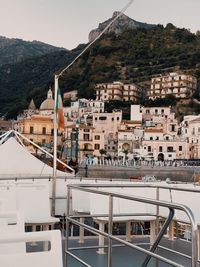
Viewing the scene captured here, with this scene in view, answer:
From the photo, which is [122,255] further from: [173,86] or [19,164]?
[173,86]

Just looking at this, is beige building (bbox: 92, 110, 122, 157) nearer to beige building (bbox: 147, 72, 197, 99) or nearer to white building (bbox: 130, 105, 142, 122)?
white building (bbox: 130, 105, 142, 122)

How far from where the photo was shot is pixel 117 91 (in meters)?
126

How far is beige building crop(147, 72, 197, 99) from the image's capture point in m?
124

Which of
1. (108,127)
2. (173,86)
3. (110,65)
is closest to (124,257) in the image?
(108,127)

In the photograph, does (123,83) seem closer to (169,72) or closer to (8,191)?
(169,72)

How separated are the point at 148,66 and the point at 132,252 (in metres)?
145

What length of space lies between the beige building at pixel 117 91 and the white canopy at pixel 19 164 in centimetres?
11090

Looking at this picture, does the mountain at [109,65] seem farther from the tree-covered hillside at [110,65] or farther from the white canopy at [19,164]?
the white canopy at [19,164]

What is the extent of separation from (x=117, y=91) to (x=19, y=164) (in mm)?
115435

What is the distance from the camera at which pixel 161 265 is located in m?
4.68

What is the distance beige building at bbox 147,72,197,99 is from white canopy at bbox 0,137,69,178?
11242cm

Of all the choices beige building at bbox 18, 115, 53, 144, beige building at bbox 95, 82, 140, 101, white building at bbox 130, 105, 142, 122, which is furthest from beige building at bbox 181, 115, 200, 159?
beige building at bbox 95, 82, 140, 101

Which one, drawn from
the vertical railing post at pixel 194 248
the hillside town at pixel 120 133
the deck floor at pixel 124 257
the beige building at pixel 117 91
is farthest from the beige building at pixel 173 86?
the vertical railing post at pixel 194 248

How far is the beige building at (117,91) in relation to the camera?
124438mm
